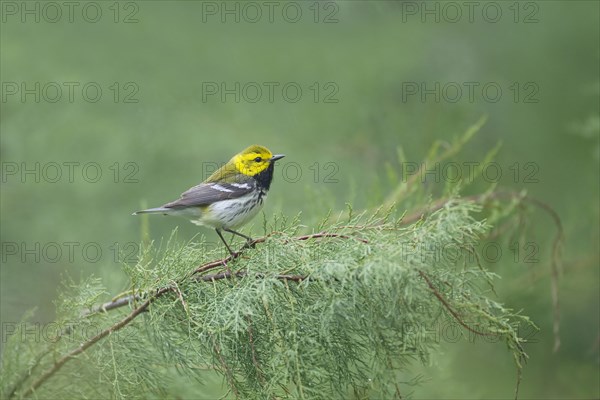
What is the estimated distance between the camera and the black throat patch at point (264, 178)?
171 inches

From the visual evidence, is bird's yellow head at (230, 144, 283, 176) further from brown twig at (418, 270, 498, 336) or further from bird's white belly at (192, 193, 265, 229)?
brown twig at (418, 270, 498, 336)

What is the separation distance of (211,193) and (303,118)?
3.08 metres

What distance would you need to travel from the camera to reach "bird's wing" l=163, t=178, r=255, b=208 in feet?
13.5

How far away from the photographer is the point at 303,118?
23.6 feet

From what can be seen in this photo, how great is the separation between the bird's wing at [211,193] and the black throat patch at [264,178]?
52mm

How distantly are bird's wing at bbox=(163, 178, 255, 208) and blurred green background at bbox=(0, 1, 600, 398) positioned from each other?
40.6 inches

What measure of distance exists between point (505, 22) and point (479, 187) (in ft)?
4.23
